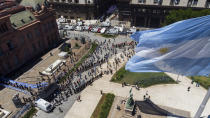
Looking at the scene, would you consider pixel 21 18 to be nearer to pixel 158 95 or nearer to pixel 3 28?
pixel 3 28

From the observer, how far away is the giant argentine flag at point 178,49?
21500 mm

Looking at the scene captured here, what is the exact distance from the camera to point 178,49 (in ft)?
75.4

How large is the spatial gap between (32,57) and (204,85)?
57.0 meters

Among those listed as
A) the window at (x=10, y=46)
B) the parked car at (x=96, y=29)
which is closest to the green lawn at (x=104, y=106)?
the window at (x=10, y=46)

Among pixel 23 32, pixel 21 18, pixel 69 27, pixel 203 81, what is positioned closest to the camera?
pixel 203 81

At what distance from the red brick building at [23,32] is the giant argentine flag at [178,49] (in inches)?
1643

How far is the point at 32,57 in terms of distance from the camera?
196 ft

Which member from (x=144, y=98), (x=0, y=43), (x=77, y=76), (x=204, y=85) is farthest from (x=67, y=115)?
(x=204, y=85)

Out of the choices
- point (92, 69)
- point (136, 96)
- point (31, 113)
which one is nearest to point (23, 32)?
point (92, 69)

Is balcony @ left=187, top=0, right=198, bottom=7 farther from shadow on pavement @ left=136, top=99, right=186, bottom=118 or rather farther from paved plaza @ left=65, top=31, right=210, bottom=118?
shadow on pavement @ left=136, top=99, right=186, bottom=118

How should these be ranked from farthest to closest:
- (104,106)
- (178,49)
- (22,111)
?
1. (104,106)
2. (22,111)
3. (178,49)

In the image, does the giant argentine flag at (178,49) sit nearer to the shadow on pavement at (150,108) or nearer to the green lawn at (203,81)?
the shadow on pavement at (150,108)

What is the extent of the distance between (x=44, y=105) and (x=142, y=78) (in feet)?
91.0

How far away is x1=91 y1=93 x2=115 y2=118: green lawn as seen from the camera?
36950mm
